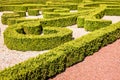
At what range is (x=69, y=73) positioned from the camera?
12195 millimetres

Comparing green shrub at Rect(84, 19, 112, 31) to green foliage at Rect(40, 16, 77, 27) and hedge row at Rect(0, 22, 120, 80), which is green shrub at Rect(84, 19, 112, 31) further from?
hedge row at Rect(0, 22, 120, 80)

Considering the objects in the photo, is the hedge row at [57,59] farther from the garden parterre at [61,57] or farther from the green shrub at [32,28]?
the green shrub at [32,28]

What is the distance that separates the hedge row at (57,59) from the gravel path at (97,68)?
1.05ft

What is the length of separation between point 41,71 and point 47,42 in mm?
5304

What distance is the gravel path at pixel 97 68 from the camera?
11.7 metres

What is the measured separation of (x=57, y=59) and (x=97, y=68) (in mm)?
2161

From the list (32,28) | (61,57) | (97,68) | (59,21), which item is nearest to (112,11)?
(59,21)

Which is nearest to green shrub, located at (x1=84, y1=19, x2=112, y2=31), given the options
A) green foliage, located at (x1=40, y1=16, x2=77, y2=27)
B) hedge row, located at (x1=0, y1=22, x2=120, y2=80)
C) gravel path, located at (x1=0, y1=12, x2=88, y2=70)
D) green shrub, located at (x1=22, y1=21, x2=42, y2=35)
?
green foliage, located at (x1=40, y1=16, x2=77, y2=27)

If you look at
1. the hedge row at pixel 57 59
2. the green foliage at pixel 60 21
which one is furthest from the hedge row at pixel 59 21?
the hedge row at pixel 57 59

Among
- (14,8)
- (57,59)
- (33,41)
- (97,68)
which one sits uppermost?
(57,59)

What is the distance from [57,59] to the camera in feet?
38.8

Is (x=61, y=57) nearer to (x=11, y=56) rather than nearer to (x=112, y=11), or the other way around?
(x=11, y=56)

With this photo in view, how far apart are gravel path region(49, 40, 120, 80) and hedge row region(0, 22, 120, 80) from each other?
319 millimetres

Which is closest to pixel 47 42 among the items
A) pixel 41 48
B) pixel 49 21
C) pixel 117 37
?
pixel 41 48
